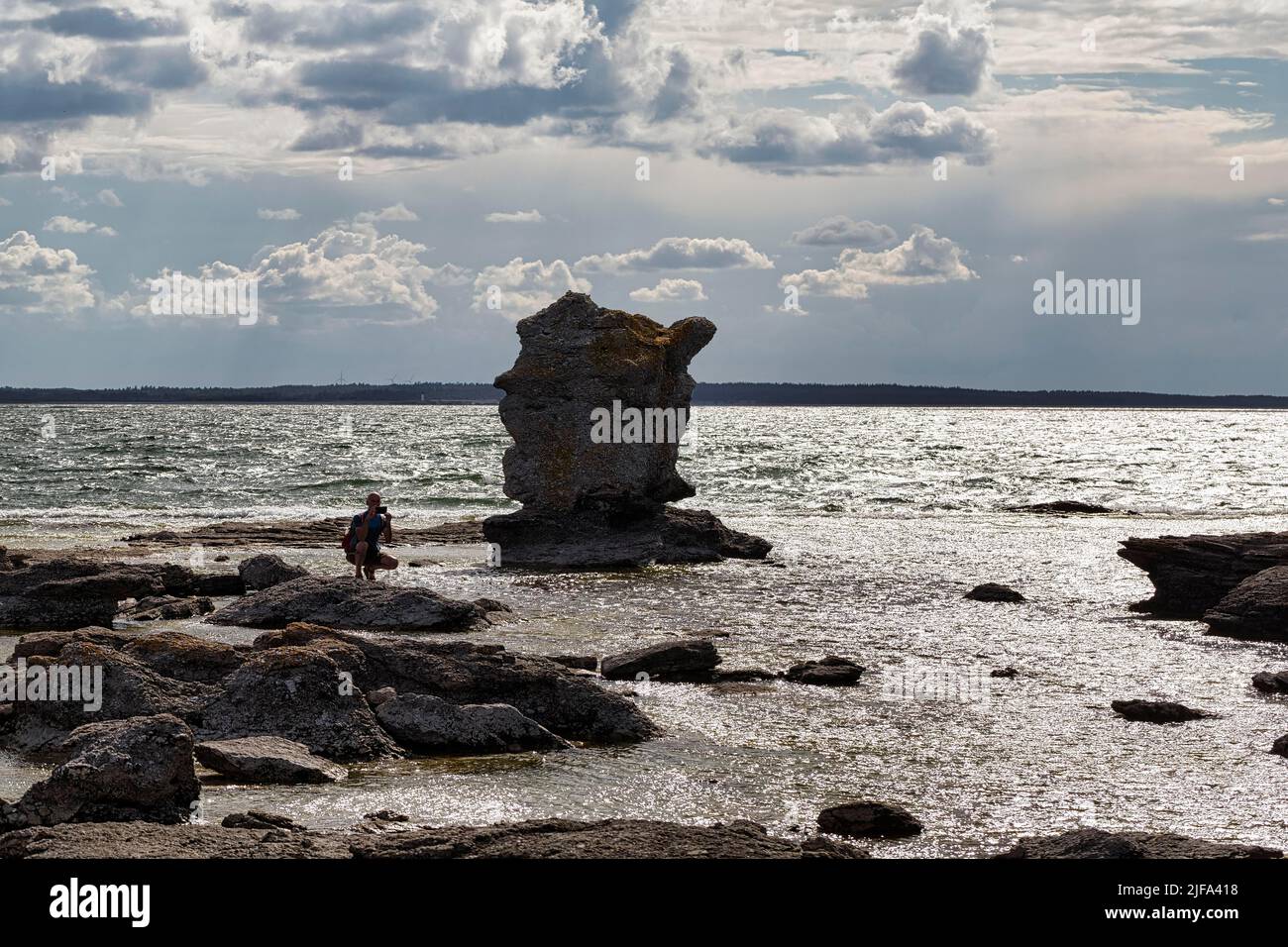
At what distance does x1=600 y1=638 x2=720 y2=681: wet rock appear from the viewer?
56.2ft

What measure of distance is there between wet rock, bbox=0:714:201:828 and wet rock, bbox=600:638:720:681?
748 cm

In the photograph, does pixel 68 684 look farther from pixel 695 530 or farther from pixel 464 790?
pixel 695 530

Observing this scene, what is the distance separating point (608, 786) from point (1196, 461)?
3712 inches

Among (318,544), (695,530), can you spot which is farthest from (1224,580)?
(318,544)

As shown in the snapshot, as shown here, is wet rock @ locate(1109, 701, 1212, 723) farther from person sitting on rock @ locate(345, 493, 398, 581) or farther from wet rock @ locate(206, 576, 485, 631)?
person sitting on rock @ locate(345, 493, 398, 581)

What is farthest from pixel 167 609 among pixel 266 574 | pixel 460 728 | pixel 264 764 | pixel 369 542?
pixel 264 764

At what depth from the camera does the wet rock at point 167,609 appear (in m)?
22.0

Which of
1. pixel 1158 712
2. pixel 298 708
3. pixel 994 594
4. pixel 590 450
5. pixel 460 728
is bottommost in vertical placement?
pixel 994 594

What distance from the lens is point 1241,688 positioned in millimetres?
17062

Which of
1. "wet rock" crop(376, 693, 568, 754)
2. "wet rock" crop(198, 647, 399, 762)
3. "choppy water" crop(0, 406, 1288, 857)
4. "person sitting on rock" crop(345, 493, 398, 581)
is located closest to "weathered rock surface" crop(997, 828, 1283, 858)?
"choppy water" crop(0, 406, 1288, 857)

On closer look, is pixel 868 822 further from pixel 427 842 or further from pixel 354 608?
pixel 354 608

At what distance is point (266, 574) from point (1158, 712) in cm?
1604

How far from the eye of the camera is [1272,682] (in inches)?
659
